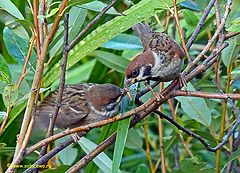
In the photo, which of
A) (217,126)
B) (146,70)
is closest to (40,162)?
(146,70)

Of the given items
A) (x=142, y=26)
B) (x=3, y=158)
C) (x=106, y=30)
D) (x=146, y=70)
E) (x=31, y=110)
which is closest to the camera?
(x=31, y=110)

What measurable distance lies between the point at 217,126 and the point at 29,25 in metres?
1.25

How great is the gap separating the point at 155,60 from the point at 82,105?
323 millimetres

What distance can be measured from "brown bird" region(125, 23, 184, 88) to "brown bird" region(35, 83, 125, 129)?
9cm

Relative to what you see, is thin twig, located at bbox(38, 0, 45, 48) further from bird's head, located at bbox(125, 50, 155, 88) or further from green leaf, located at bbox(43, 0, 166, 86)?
bird's head, located at bbox(125, 50, 155, 88)

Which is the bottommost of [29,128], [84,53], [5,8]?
[29,128]

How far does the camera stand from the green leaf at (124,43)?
234 cm

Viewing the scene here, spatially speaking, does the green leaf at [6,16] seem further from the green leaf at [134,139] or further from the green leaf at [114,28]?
the green leaf at [134,139]

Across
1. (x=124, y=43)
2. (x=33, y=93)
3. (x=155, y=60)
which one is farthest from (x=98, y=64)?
(x=33, y=93)

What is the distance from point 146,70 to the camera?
200cm

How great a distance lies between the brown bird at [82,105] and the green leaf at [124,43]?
24 cm

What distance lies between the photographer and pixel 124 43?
2.37 meters

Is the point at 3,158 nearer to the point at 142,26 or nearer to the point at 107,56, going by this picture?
the point at 107,56

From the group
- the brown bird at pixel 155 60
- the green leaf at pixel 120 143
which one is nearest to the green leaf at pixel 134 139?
the brown bird at pixel 155 60
